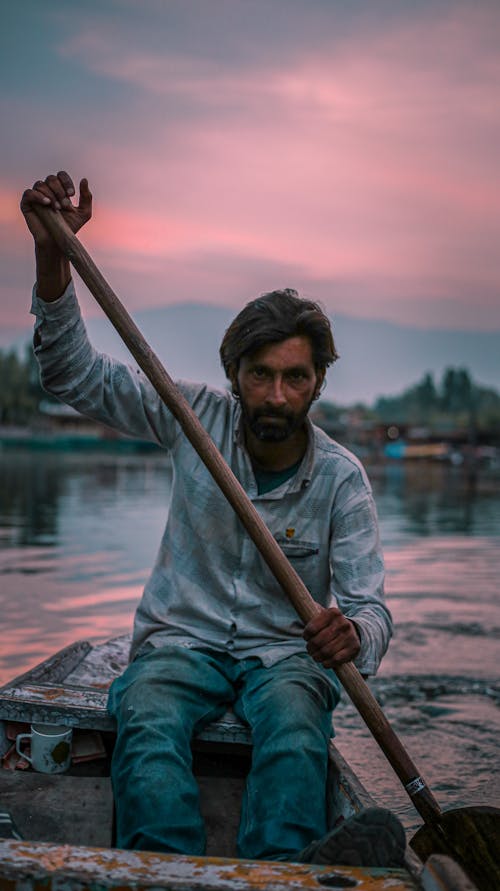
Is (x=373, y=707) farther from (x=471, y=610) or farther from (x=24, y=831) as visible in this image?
(x=471, y=610)

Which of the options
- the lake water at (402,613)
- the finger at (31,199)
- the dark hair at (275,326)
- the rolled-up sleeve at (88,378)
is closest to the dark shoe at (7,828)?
the rolled-up sleeve at (88,378)

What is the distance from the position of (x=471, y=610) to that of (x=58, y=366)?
25.8 ft

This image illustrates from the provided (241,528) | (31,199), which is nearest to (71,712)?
(241,528)

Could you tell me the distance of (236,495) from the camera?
2855mm

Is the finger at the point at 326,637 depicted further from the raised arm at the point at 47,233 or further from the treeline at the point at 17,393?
the treeline at the point at 17,393

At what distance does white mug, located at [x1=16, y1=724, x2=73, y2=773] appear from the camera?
122 inches

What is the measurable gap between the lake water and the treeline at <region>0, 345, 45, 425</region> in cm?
9763

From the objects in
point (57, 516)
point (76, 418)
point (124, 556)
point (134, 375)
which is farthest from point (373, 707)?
point (76, 418)

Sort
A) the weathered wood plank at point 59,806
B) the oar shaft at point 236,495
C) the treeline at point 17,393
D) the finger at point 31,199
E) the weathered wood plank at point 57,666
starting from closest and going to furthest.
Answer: the oar shaft at point 236,495 → the weathered wood plank at point 59,806 → the finger at point 31,199 → the weathered wood plank at point 57,666 → the treeline at point 17,393

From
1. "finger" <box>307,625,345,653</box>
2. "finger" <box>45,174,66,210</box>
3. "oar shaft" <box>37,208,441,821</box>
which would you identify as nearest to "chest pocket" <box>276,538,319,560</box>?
"oar shaft" <box>37,208,441,821</box>

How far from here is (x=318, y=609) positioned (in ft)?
9.11

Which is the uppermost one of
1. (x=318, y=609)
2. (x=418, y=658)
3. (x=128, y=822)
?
(x=318, y=609)

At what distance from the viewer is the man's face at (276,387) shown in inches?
121

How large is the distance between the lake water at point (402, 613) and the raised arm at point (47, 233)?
306 centimetres
